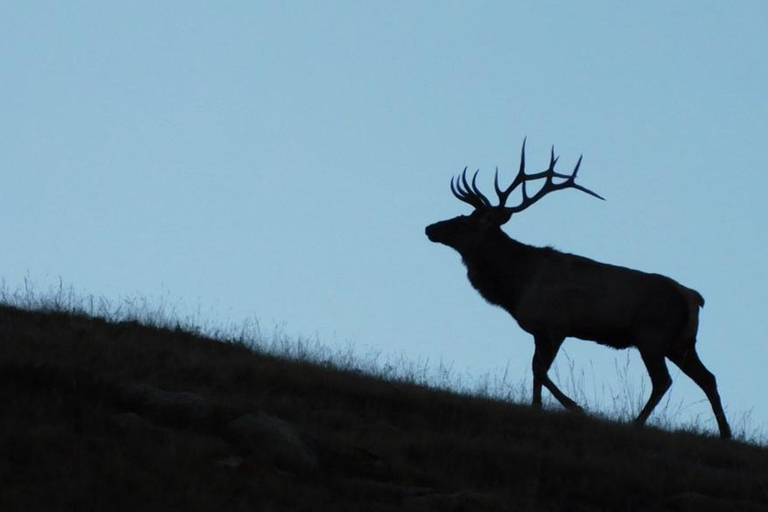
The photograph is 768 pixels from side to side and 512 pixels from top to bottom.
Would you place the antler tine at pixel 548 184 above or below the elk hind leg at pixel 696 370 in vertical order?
above

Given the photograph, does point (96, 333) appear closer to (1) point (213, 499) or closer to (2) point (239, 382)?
(2) point (239, 382)

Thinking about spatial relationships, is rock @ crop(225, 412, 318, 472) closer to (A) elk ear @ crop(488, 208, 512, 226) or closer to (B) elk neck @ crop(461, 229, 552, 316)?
(B) elk neck @ crop(461, 229, 552, 316)

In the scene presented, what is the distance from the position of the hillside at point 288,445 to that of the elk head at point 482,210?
3939 millimetres

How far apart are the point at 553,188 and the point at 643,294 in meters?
2.12

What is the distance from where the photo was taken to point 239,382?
36.3 ft

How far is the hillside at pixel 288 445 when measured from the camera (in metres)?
7.98

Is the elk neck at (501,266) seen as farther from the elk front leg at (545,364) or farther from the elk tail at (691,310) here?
the elk tail at (691,310)

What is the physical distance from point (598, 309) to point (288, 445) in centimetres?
578

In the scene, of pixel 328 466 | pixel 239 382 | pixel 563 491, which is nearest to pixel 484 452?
pixel 563 491

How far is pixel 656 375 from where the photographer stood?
13.6 m

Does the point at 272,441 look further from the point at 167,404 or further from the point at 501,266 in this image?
the point at 501,266

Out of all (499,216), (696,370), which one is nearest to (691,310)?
(696,370)

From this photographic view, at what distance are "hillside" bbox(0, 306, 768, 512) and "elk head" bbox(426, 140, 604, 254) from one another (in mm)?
3939

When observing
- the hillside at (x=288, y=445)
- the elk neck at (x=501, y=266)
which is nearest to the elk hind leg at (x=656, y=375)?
the elk neck at (x=501, y=266)
